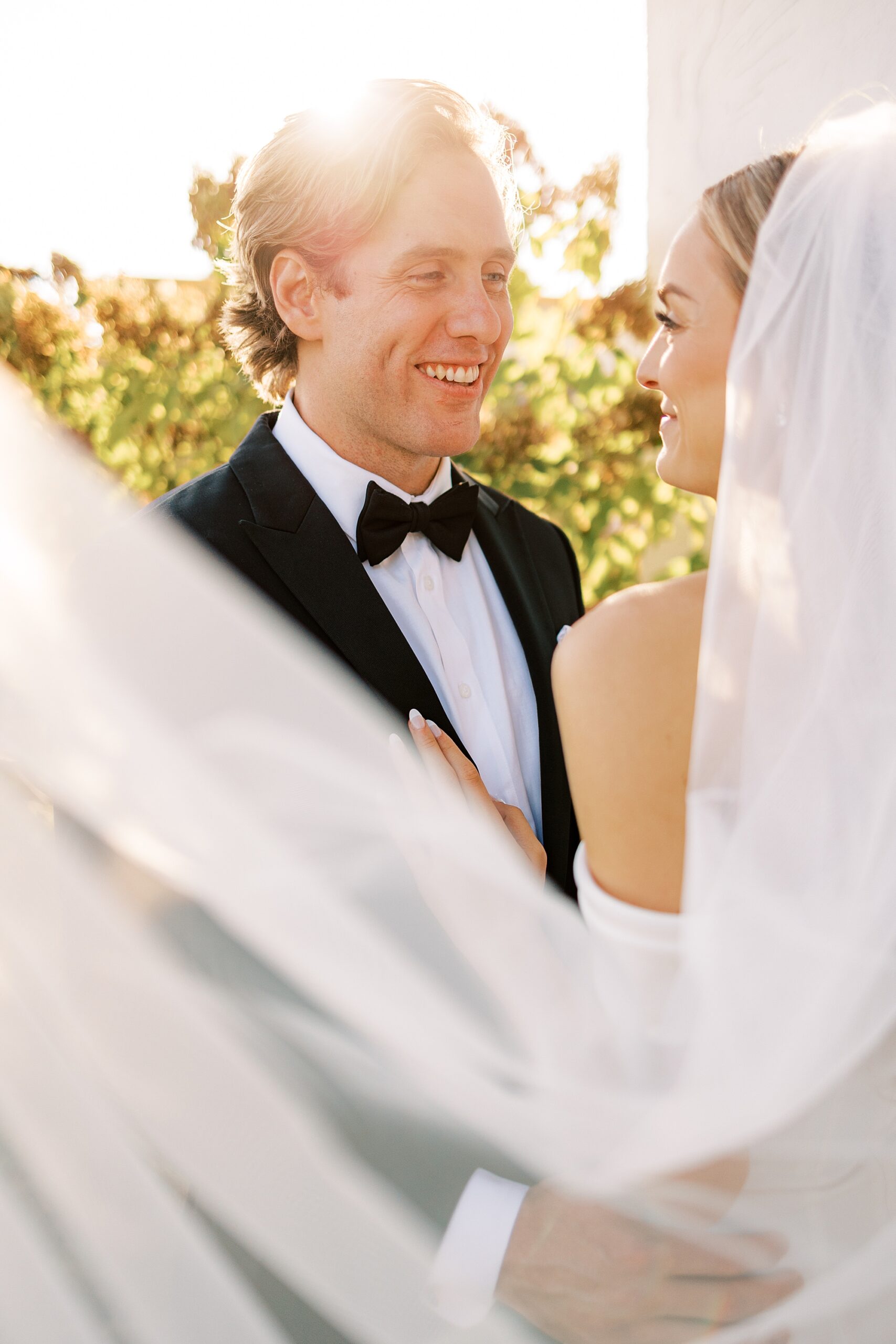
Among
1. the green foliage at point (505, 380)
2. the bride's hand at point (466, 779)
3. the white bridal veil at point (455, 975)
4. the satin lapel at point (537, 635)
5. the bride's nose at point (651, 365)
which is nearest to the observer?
the white bridal veil at point (455, 975)

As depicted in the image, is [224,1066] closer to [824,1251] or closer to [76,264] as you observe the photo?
[824,1251]

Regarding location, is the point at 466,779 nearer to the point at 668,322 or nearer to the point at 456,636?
the point at 456,636

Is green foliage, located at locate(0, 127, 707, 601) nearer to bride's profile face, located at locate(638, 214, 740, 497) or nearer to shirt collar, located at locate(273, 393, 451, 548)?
shirt collar, located at locate(273, 393, 451, 548)

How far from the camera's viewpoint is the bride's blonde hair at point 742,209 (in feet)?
4.24

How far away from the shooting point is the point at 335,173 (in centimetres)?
208

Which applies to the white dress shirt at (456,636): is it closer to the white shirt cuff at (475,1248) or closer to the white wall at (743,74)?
the white shirt cuff at (475,1248)

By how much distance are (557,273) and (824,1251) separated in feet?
9.81

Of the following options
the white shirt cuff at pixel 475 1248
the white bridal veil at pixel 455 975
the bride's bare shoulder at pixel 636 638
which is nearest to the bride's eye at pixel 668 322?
the white bridal veil at pixel 455 975

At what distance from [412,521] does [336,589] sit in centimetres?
27

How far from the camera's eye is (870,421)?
3.71 feet

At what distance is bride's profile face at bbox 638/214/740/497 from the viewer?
1305mm

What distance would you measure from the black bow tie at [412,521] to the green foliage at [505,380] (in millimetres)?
1171

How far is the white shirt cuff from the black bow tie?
46.3 inches

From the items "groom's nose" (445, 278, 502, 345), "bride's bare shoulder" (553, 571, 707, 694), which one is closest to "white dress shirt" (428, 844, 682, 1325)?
"bride's bare shoulder" (553, 571, 707, 694)
